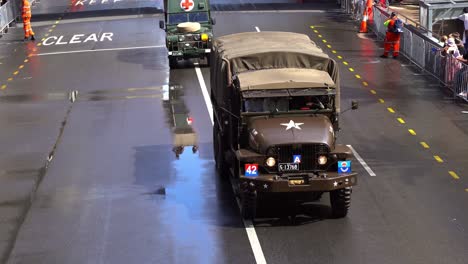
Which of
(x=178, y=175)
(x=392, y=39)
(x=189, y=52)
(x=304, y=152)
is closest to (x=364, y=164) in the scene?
(x=178, y=175)

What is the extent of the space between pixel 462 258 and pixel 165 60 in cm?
2399

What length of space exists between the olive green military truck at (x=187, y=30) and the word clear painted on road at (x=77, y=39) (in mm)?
8290

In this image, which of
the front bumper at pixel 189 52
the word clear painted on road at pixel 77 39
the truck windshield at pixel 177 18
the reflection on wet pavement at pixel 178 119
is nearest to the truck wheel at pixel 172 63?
the front bumper at pixel 189 52

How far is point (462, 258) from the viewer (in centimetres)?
1561

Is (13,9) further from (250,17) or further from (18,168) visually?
(18,168)

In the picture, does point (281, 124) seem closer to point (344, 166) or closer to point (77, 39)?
point (344, 166)

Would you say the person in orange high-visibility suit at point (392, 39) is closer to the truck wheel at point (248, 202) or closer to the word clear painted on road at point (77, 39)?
the word clear painted on road at point (77, 39)

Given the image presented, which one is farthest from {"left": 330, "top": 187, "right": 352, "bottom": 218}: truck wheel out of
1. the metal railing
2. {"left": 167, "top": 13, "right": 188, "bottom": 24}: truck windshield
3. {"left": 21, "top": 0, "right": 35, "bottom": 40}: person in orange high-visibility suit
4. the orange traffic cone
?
{"left": 21, "top": 0, "right": 35, "bottom": 40}: person in orange high-visibility suit

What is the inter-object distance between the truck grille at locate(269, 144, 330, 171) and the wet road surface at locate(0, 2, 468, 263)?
1211mm

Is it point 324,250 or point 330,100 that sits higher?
point 330,100

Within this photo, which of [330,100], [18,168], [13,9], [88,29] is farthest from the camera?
[13,9]

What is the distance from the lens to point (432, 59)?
33094 millimetres

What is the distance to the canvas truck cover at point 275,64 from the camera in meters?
18.3

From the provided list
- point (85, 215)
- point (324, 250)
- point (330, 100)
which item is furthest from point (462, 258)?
point (85, 215)
